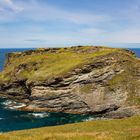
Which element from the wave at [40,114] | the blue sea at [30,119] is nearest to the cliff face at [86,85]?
the wave at [40,114]

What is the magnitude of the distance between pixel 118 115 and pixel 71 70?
27277 mm

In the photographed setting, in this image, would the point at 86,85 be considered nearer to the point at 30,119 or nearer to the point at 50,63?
the point at 30,119

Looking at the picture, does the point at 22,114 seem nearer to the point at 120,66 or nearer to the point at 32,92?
the point at 32,92

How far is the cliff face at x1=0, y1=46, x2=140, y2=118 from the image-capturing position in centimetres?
12169

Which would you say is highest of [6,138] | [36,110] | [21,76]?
[6,138]

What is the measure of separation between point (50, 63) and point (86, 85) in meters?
28.7

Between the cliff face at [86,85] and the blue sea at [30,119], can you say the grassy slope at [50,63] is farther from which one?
the blue sea at [30,119]

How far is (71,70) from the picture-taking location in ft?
436

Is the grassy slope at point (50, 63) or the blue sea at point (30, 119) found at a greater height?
the grassy slope at point (50, 63)

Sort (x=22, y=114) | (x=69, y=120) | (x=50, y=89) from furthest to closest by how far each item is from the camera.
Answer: (x=50, y=89) < (x=22, y=114) < (x=69, y=120)

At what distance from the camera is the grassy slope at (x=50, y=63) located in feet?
455

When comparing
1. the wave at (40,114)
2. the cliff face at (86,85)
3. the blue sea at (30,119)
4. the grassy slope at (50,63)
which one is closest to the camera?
the blue sea at (30,119)

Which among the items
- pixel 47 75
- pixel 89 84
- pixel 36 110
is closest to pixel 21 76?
pixel 47 75

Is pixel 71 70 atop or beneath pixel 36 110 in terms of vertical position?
atop
